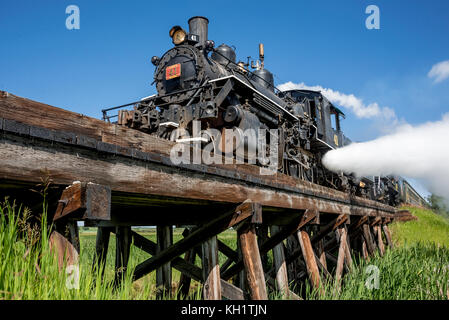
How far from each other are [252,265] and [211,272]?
429 millimetres

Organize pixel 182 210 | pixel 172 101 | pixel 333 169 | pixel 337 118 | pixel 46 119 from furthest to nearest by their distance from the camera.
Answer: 1. pixel 337 118
2. pixel 333 169
3. pixel 172 101
4. pixel 182 210
5. pixel 46 119

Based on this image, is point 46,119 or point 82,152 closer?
point 46,119

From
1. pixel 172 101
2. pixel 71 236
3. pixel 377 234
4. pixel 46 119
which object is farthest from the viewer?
pixel 377 234

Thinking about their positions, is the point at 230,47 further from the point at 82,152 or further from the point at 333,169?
the point at 82,152

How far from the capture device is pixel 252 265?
381cm

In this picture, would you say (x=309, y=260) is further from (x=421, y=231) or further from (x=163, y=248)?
(x=421, y=231)

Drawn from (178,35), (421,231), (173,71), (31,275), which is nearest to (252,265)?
(31,275)

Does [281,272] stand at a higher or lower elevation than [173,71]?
lower

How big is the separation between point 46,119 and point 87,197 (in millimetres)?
500

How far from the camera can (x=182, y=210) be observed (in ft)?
15.5

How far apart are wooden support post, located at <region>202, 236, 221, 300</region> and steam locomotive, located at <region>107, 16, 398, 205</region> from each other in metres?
2.93

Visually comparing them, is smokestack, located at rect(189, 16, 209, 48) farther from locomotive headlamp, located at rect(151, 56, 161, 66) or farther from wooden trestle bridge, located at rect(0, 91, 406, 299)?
wooden trestle bridge, located at rect(0, 91, 406, 299)

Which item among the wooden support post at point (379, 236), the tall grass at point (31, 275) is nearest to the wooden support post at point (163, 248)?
the tall grass at point (31, 275)
